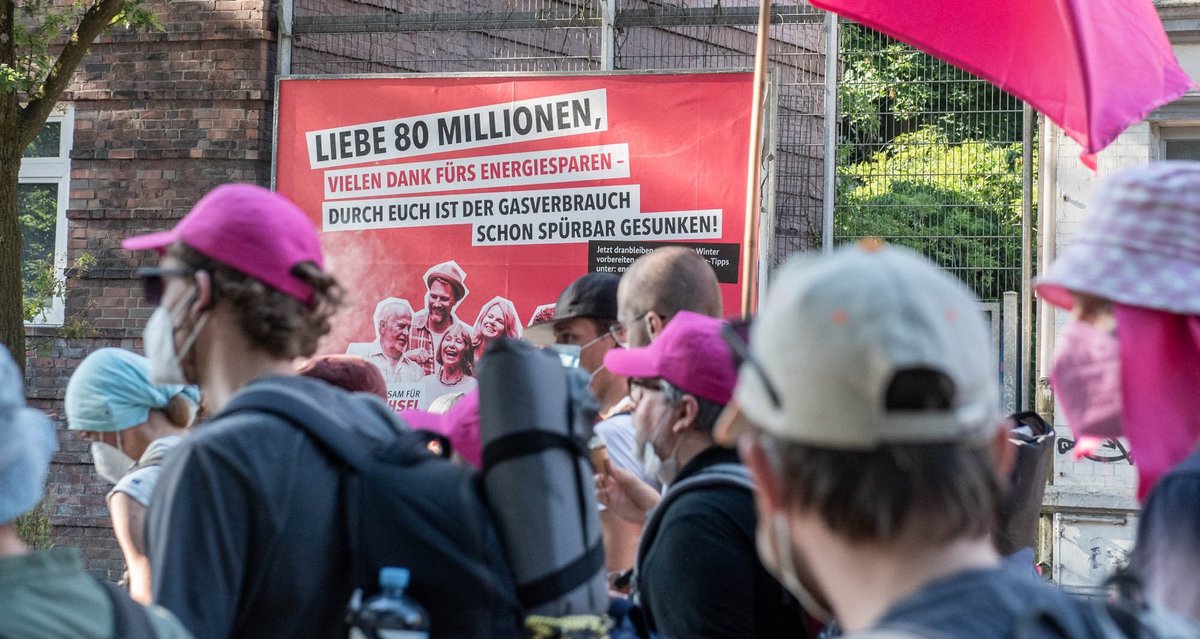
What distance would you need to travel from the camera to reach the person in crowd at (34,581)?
1836 mm

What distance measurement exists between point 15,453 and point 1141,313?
1.78 m

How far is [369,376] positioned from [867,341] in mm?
3011

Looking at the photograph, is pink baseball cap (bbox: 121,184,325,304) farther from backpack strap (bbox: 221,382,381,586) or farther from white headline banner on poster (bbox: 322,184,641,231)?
white headline banner on poster (bbox: 322,184,641,231)

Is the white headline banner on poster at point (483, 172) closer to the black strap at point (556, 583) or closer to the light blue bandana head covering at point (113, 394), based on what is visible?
the light blue bandana head covering at point (113, 394)

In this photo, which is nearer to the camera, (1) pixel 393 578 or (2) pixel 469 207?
(1) pixel 393 578

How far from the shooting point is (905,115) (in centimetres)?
1208

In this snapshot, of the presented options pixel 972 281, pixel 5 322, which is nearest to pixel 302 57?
pixel 5 322

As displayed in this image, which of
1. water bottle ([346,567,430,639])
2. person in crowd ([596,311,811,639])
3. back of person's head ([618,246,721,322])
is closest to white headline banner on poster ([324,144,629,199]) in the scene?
back of person's head ([618,246,721,322])

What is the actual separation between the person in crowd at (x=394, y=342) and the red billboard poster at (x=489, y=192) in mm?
11

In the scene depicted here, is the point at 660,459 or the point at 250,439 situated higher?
the point at 250,439

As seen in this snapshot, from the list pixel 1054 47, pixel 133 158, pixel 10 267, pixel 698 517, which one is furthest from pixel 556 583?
pixel 133 158

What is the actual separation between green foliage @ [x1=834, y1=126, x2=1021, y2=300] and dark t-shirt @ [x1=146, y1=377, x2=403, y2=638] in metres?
9.71

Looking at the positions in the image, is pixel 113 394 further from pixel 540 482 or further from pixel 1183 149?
pixel 1183 149

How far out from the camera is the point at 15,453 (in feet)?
6.48
